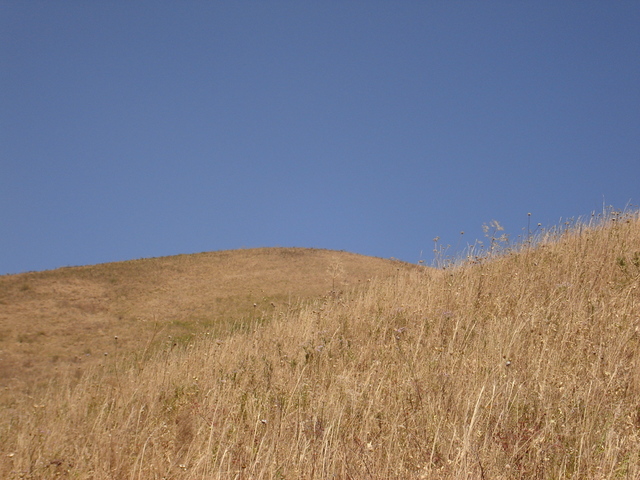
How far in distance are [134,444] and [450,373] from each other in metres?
2.78

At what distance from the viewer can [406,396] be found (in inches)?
168

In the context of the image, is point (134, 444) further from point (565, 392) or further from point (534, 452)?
point (565, 392)

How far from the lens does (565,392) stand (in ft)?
12.6

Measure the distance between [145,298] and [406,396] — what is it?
564 inches

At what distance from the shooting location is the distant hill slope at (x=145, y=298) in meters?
12.0

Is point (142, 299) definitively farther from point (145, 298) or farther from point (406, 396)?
point (406, 396)

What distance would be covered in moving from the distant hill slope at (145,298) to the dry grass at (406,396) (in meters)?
2.54

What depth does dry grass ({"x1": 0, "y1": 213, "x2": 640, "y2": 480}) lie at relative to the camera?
329 cm

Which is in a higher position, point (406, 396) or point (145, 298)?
point (145, 298)

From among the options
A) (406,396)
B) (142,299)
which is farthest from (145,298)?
(406,396)

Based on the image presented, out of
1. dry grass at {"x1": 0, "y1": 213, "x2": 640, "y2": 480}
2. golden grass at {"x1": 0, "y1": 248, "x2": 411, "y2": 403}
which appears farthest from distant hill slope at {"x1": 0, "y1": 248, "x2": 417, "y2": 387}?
dry grass at {"x1": 0, "y1": 213, "x2": 640, "y2": 480}

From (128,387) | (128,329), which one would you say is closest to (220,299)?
(128,329)

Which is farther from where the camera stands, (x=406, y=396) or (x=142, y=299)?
(x=142, y=299)

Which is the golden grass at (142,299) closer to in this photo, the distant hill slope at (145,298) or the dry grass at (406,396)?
the distant hill slope at (145,298)
